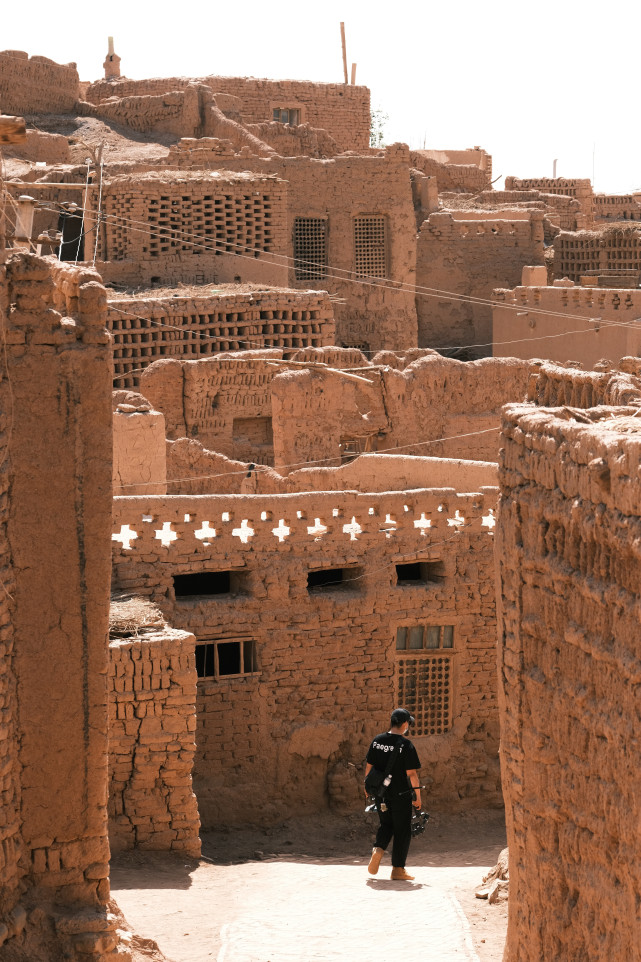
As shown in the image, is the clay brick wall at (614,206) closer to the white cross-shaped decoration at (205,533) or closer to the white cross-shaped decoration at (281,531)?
the white cross-shaped decoration at (281,531)

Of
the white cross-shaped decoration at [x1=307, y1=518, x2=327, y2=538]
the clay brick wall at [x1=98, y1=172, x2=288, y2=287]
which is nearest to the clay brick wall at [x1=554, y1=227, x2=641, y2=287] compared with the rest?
the clay brick wall at [x1=98, y1=172, x2=288, y2=287]

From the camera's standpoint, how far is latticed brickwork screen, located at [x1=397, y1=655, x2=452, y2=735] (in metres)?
14.3

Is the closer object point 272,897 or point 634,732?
point 634,732

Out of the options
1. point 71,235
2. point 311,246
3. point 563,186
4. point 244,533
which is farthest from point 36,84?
point 244,533

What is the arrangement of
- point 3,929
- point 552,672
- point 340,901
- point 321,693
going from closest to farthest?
point 552,672 → point 3,929 → point 340,901 → point 321,693

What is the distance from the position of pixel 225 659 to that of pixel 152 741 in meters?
1.94

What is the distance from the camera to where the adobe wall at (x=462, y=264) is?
94.2 ft

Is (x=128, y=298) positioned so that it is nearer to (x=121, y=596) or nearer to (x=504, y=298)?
(x=504, y=298)

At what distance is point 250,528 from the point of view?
1364 centimetres

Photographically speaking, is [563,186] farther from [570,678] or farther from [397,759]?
[570,678]

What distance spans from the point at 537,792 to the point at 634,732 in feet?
4.49

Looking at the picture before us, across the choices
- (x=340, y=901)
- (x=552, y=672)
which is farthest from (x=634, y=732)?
(x=340, y=901)

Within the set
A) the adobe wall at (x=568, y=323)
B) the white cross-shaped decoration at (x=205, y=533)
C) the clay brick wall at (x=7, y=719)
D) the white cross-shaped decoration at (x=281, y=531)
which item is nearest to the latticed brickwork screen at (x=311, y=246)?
the adobe wall at (x=568, y=323)

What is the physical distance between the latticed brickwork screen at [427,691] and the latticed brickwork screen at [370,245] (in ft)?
46.6
